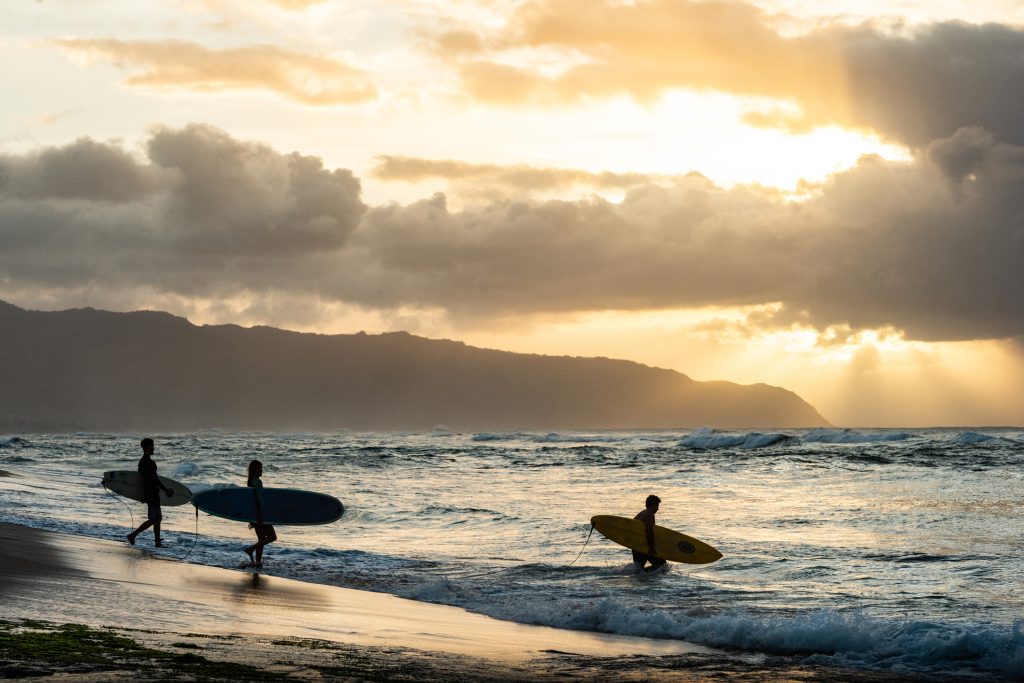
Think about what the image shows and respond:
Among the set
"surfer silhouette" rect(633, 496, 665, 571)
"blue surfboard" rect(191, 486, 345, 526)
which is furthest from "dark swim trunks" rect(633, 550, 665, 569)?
"blue surfboard" rect(191, 486, 345, 526)

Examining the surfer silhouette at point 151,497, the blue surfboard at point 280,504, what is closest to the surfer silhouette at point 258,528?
the blue surfboard at point 280,504

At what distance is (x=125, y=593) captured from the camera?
11.6 meters

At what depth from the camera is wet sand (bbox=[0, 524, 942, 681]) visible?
7.90m

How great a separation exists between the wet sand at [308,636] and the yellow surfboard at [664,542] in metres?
5.32

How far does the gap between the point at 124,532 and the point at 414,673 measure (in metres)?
15.1

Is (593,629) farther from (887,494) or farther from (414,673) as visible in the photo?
(887,494)

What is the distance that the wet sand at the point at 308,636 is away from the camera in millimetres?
7902

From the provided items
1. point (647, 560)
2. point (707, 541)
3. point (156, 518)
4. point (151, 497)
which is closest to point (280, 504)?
point (156, 518)

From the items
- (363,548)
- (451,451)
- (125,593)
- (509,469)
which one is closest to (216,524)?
(363,548)

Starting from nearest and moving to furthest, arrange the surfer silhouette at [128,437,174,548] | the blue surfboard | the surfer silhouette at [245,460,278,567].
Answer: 1. the surfer silhouette at [245,460,278,567]
2. the surfer silhouette at [128,437,174,548]
3. the blue surfboard

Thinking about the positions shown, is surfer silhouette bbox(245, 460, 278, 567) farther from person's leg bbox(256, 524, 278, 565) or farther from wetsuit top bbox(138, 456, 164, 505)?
wetsuit top bbox(138, 456, 164, 505)

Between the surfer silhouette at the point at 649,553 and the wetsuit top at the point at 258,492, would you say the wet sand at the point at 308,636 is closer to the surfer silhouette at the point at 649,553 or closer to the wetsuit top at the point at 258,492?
the wetsuit top at the point at 258,492

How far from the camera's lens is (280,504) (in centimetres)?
2003

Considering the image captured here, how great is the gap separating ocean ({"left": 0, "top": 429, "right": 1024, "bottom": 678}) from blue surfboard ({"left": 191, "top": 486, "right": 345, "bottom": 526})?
26.7 inches
